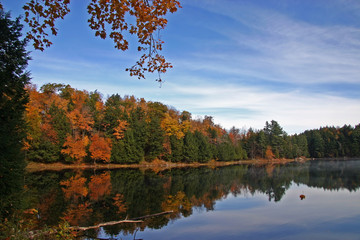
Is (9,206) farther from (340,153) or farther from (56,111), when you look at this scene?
(340,153)

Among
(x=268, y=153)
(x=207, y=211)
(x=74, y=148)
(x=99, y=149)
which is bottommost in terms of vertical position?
(x=207, y=211)

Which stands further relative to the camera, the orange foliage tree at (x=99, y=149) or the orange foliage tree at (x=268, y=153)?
the orange foliage tree at (x=268, y=153)

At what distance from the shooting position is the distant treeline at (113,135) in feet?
127

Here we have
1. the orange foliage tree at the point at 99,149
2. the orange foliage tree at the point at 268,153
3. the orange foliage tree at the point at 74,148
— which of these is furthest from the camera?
the orange foliage tree at the point at 268,153

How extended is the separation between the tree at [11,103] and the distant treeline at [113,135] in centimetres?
1675

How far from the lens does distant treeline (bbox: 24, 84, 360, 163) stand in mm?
38781

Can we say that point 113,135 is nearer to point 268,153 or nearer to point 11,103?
point 11,103

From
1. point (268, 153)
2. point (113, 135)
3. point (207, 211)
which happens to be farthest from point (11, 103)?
point (268, 153)

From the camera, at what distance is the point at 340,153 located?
295ft

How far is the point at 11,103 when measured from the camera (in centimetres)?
1099

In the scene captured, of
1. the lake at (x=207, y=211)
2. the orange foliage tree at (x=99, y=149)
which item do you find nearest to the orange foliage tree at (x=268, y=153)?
the orange foliage tree at (x=99, y=149)

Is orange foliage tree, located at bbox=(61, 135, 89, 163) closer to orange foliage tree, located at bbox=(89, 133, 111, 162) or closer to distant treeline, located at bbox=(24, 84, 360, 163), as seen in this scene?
distant treeline, located at bbox=(24, 84, 360, 163)

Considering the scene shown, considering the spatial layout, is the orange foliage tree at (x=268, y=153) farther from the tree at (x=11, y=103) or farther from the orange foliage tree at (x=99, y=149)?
the tree at (x=11, y=103)

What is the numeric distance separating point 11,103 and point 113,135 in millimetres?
35344
